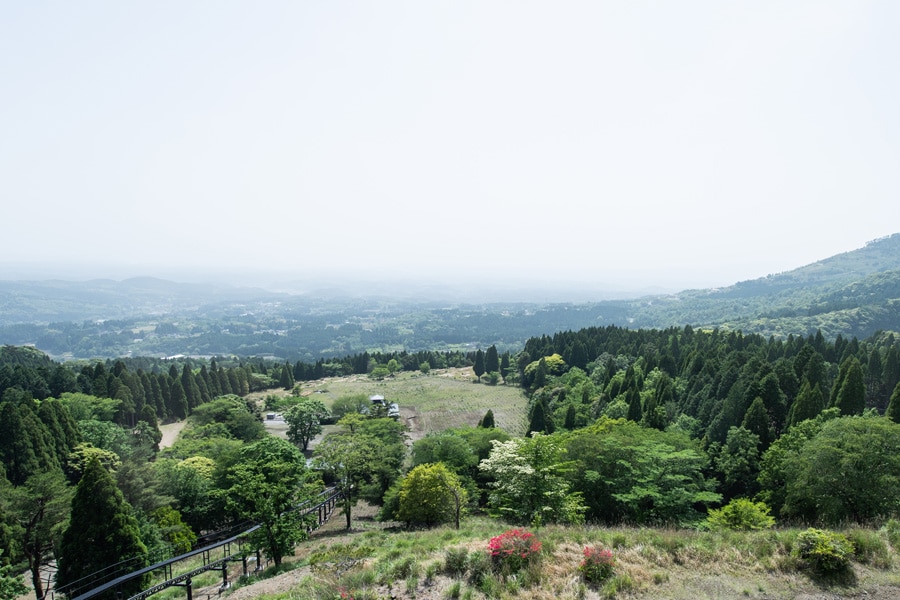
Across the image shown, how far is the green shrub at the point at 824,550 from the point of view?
7.99 m

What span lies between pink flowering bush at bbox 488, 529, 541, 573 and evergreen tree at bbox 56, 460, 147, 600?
1323cm

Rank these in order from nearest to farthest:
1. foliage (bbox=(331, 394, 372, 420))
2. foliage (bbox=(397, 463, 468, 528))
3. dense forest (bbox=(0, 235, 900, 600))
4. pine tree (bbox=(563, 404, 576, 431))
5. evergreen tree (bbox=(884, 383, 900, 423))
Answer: dense forest (bbox=(0, 235, 900, 600))
foliage (bbox=(397, 463, 468, 528))
evergreen tree (bbox=(884, 383, 900, 423))
pine tree (bbox=(563, 404, 576, 431))
foliage (bbox=(331, 394, 372, 420))

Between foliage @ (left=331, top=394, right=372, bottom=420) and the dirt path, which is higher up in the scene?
foliage @ (left=331, top=394, right=372, bottom=420)

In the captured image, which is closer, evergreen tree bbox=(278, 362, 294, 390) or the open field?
the open field

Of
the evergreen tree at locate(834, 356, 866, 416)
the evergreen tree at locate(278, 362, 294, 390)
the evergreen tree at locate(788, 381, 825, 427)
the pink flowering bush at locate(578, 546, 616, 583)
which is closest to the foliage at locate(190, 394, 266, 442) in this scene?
the evergreen tree at locate(278, 362, 294, 390)

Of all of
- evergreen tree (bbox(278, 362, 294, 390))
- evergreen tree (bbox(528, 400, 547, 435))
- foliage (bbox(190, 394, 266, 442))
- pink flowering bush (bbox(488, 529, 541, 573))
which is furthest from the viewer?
evergreen tree (bbox(278, 362, 294, 390))

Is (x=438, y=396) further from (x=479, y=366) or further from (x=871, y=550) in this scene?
(x=871, y=550)

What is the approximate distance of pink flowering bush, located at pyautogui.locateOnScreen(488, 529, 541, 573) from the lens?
8.94 m

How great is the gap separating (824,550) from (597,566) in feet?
13.4

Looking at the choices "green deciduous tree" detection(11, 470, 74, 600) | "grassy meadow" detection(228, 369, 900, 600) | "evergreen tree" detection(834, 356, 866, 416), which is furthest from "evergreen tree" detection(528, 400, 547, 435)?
"green deciduous tree" detection(11, 470, 74, 600)

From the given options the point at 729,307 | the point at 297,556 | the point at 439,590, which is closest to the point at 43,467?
the point at 297,556

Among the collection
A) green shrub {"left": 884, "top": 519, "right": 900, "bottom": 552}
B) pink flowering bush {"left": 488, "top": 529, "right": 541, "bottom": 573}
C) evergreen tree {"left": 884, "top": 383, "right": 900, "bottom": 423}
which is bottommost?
evergreen tree {"left": 884, "top": 383, "right": 900, "bottom": 423}

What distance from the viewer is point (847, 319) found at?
106188 millimetres

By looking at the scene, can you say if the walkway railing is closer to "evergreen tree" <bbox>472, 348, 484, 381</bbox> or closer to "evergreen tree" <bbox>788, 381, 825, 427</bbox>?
"evergreen tree" <bbox>788, 381, 825, 427</bbox>
